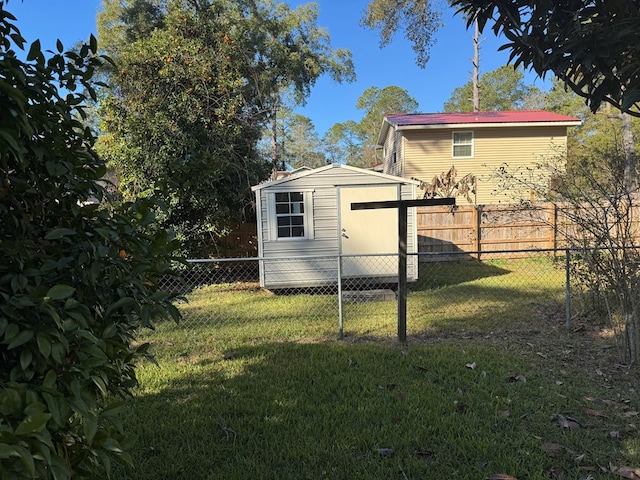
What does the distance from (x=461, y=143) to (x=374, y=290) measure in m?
9.68

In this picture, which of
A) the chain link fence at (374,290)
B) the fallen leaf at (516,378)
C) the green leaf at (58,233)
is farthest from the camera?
the chain link fence at (374,290)

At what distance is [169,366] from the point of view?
4797 mm

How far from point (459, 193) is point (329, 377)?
13.0 meters

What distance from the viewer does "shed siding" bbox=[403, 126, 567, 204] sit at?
1666 cm

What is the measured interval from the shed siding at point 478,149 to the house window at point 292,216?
7852mm

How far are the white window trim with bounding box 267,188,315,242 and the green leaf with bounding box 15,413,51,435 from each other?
8962mm

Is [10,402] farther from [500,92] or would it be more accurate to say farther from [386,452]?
[500,92]

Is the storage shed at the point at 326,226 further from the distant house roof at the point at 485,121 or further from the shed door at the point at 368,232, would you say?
the distant house roof at the point at 485,121

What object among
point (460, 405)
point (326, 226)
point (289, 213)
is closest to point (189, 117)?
point (289, 213)

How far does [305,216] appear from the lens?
9969 millimetres

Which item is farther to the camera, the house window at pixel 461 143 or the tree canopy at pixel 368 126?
the tree canopy at pixel 368 126

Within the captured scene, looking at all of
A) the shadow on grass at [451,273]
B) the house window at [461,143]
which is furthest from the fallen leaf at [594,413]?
the house window at [461,143]

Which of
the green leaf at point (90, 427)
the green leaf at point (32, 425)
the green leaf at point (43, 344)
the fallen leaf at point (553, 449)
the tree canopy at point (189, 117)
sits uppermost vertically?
the tree canopy at point (189, 117)

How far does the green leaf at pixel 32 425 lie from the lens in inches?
35.0
